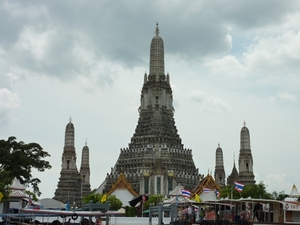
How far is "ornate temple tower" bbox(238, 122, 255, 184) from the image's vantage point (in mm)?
110869

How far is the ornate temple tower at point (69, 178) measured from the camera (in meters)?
113

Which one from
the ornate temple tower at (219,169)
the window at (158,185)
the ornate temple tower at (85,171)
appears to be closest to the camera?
the window at (158,185)

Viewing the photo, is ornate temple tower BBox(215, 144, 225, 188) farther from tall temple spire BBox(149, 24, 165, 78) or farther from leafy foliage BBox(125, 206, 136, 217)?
leafy foliage BBox(125, 206, 136, 217)

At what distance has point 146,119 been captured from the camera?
12106 cm

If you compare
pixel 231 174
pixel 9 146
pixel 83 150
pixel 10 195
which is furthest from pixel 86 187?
pixel 10 195

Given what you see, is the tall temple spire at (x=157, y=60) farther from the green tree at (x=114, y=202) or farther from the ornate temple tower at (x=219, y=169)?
the green tree at (x=114, y=202)

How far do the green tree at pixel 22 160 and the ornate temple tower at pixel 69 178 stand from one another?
34.0 meters

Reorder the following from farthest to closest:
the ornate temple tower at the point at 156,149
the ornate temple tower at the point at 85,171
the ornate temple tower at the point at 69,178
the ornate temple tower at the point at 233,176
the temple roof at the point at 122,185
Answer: the ornate temple tower at the point at 233,176
the ornate temple tower at the point at 85,171
the ornate temple tower at the point at 69,178
the ornate temple tower at the point at 156,149
the temple roof at the point at 122,185

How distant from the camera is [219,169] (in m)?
119

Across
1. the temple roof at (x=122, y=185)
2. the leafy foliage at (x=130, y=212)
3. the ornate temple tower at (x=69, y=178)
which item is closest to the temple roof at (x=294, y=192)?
the leafy foliage at (x=130, y=212)

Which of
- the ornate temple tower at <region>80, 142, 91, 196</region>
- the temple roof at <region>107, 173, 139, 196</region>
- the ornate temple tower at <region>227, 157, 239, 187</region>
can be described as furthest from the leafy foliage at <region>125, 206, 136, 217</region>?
the ornate temple tower at <region>227, 157, 239, 187</region>

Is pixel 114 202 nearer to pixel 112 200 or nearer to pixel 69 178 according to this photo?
pixel 112 200

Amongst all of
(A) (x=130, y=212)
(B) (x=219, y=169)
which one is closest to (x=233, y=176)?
(B) (x=219, y=169)

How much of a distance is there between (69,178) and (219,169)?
2984cm
